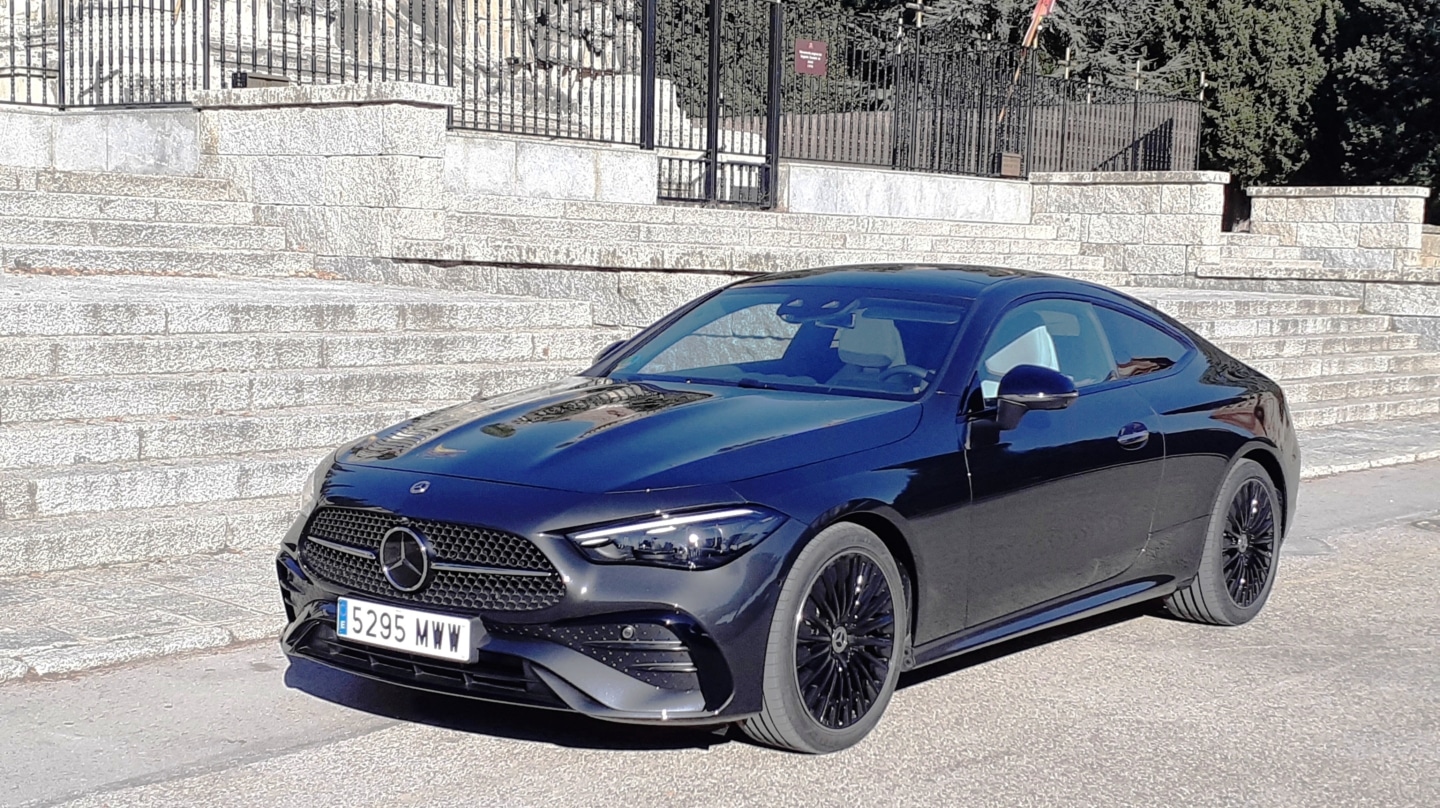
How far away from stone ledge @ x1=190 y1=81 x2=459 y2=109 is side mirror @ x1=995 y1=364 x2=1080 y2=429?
6824 mm

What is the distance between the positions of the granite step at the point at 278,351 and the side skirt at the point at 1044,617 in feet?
15.6

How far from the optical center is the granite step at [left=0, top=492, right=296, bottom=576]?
669 cm

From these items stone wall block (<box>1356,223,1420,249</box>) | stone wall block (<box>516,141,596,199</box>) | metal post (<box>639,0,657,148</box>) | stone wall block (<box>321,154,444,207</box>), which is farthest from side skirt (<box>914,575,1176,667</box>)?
stone wall block (<box>1356,223,1420,249</box>)

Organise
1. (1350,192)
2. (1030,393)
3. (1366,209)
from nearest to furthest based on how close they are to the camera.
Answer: (1030,393) < (1366,209) < (1350,192)

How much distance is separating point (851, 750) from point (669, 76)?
538 inches

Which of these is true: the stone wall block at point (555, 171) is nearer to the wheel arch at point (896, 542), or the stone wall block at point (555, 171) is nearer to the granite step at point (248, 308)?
the granite step at point (248, 308)

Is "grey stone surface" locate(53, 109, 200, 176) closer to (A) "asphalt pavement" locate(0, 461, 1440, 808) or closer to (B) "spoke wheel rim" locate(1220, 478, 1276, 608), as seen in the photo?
(A) "asphalt pavement" locate(0, 461, 1440, 808)

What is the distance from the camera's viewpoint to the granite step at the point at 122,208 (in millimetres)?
11156

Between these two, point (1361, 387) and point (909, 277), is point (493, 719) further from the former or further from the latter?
point (1361, 387)

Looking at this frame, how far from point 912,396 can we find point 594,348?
5.49m

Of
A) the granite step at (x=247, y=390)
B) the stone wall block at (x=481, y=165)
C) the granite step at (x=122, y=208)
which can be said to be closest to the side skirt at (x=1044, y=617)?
the granite step at (x=247, y=390)

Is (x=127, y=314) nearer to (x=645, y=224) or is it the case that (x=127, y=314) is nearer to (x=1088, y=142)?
(x=645, y=224)

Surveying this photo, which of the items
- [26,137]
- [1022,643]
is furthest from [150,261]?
[1022,643]

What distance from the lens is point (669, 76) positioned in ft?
58.4
